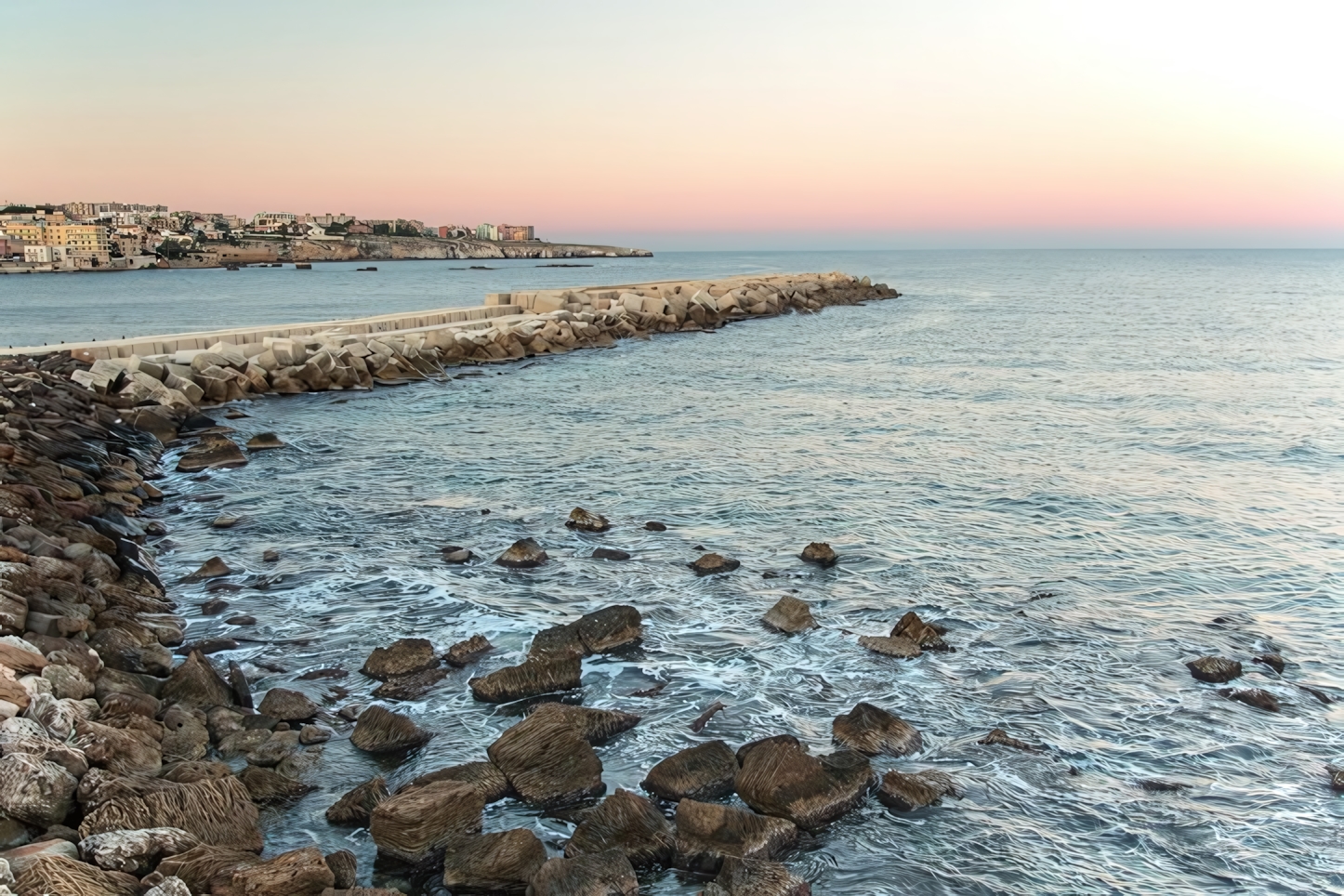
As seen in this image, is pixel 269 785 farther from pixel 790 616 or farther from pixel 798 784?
pixel 790 616

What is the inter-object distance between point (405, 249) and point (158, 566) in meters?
167

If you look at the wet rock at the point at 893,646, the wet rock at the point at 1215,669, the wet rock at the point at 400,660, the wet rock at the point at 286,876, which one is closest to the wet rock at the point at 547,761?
the wet rock at the point at 286,876

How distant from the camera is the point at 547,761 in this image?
5.15m

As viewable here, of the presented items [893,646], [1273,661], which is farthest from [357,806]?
[1273,661]

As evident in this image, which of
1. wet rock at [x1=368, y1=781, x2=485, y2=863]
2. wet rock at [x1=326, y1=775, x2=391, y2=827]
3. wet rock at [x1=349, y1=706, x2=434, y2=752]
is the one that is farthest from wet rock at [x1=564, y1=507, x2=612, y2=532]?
wet rock at [x1=368, y1=781, x2=485, y2=863]

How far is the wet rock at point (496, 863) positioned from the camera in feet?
14.0

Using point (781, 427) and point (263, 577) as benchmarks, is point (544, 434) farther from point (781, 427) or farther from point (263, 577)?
point (263, 577)

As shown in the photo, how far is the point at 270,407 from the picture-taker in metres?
18.8

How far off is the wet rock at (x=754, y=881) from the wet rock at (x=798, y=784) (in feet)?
1.77

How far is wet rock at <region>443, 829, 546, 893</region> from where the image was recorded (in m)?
4.26

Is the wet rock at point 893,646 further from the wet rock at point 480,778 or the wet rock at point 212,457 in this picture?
the wet rock at point 212,457

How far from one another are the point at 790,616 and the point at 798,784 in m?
2.47

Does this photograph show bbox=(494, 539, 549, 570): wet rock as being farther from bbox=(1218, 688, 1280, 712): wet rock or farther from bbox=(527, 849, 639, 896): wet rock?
bbox=(1218, 688, 1280, 712): wet rock

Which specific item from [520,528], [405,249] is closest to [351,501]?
[520,528]
